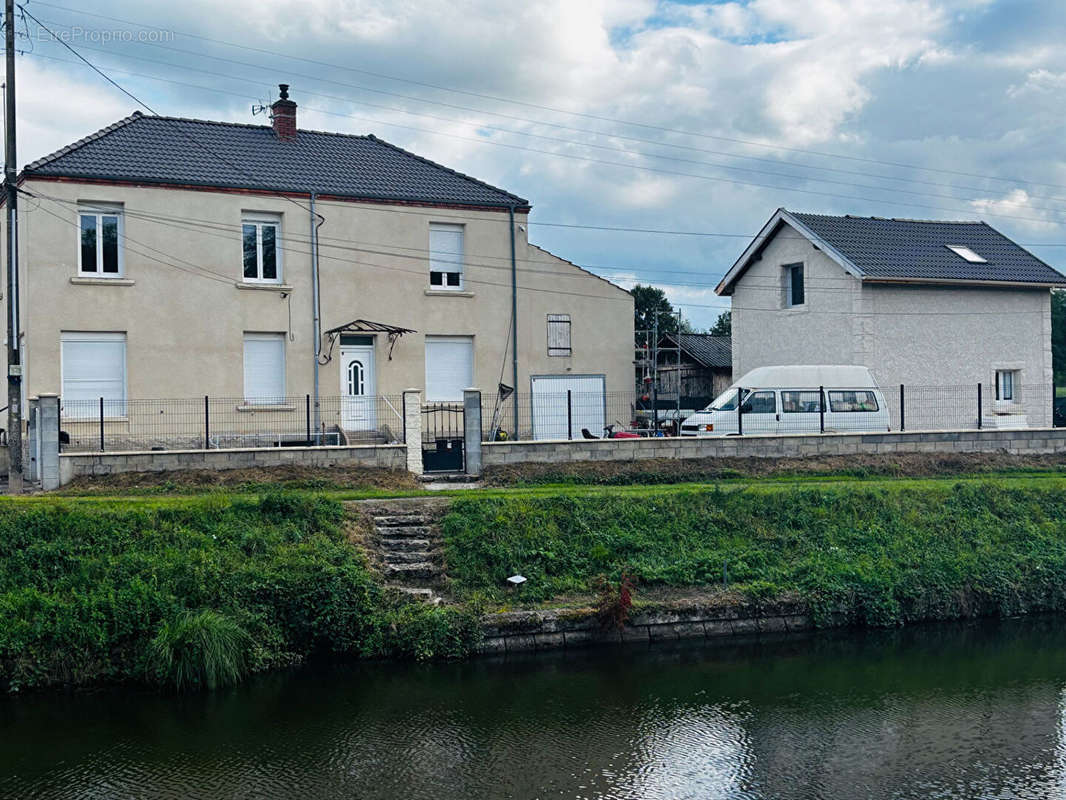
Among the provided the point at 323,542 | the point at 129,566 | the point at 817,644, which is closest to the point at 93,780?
the point at 129,566

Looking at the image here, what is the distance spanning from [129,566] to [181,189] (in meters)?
12.9

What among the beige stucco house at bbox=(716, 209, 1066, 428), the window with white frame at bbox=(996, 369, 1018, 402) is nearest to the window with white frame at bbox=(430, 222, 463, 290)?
the beige stucco house at bbox=(716, 209, 1066, 428)

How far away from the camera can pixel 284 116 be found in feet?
92.1

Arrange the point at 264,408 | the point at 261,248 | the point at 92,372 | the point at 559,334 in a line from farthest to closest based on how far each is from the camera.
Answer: the point at 559,334 < the point at 261,248 < the point at 264,408 < the point at 92,372

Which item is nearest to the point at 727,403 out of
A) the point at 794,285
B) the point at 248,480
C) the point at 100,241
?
the point at 794,285

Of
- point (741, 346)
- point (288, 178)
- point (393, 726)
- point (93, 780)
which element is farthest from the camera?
point (741, 346)

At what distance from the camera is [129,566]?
571 inches

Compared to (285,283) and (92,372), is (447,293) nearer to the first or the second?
(285,283)

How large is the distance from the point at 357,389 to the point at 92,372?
603 cm

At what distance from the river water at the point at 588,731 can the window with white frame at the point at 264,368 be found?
12764 millimetres

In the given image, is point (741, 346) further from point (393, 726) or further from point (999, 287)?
point (393, 726)

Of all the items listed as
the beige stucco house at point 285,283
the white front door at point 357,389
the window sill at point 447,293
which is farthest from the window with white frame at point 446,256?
the white front door at point 357,389

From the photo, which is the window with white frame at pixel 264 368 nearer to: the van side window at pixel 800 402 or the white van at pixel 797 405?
the white van at pixel 797 405

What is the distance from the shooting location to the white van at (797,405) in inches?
953
